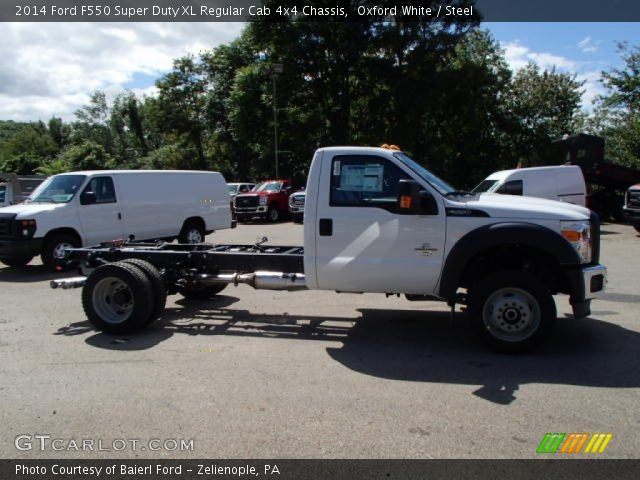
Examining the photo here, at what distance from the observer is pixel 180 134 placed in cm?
4747

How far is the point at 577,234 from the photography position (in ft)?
16.9

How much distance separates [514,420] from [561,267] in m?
2.02

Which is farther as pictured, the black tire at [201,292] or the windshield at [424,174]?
the black tire at [201,292]

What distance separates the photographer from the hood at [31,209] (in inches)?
417

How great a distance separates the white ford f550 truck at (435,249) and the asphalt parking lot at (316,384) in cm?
50

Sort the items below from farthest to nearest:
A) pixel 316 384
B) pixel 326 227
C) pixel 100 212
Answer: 1. pixel 100 212
2. pixel 326 227
3. pixel 316 384

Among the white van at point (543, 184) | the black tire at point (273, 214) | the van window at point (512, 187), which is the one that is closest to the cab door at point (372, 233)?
the white van at point (543, 184)

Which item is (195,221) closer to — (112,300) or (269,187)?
A: (112,300)

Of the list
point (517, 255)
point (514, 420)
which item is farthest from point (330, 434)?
point (517, 255)

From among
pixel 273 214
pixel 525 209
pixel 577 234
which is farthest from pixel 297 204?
pixel 577 234

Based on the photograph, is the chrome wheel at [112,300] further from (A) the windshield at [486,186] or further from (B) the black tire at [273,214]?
(B) the black tire at [273,214]

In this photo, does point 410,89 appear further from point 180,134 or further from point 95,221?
point 180,134

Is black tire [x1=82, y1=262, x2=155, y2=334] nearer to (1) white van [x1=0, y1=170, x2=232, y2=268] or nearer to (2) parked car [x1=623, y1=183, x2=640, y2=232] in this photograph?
(1) white van [x1=0, y1=170, x2=232, y2=268]
